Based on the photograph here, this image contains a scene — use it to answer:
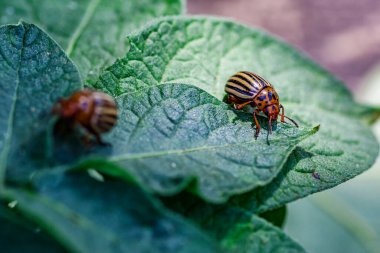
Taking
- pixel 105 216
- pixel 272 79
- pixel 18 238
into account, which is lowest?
pixel 18 238

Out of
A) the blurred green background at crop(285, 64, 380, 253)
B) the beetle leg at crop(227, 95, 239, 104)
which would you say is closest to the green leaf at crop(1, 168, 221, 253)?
the beetle leg at crop(227, 95, 239, 104)

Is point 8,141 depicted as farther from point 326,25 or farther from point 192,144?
point 326,25

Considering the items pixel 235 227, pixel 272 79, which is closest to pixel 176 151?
pixel 235 227

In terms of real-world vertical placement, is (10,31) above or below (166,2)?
below

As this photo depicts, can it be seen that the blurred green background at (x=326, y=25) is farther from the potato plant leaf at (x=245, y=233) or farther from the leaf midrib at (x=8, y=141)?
the leaf midrib at (x=8, y=141)

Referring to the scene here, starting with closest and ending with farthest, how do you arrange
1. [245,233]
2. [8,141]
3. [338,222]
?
→ [8,141]
[245,233]
[338,222]

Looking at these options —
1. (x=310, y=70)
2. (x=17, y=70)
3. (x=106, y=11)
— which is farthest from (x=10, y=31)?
(x=310, y=70)

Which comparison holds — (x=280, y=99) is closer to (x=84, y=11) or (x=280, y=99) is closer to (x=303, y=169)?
(x=303, y=169)
